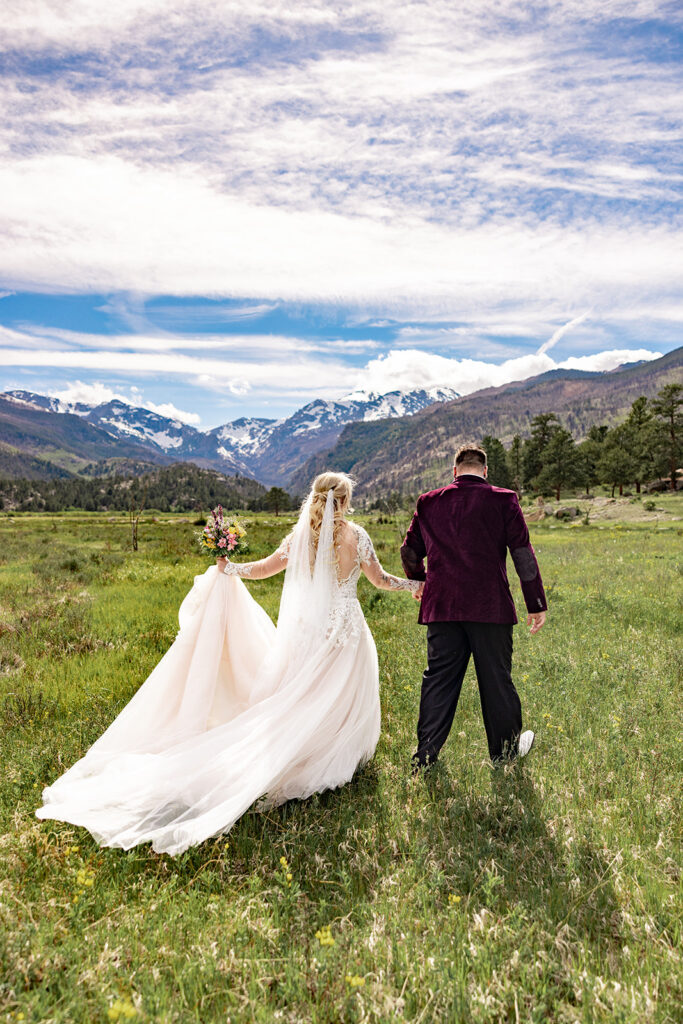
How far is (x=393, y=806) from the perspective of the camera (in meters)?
5.44

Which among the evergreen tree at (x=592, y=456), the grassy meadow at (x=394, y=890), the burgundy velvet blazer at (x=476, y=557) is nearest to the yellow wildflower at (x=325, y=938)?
the grassy meadow at (x=394, y=890)

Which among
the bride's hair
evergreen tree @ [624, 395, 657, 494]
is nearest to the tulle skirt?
the bride's hair

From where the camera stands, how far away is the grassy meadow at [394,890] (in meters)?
3.27

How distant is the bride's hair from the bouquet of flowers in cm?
124

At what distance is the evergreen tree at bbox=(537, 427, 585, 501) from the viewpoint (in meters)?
94.4

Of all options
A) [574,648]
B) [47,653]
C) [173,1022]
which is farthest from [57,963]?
[574,648]

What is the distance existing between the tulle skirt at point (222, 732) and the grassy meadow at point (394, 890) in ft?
0.82

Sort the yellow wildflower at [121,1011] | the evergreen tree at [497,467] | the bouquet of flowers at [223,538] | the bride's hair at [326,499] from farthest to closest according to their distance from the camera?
the evergreen tree at [497,467] < the bouquet of flowers at [223,538] < the bride's hair at [326,499] < the yellow wildflower at [121,1011]

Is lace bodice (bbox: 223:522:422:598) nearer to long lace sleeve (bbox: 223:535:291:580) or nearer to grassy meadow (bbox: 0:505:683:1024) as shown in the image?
long lace sleeve (bbox: 223:535:291:580)

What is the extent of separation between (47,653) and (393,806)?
307 inches

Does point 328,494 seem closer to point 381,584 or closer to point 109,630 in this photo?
point 381,584

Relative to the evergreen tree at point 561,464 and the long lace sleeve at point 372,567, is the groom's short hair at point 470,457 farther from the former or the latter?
the evergreen tree at point 561,464

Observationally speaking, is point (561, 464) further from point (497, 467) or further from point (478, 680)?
point (478, 680)

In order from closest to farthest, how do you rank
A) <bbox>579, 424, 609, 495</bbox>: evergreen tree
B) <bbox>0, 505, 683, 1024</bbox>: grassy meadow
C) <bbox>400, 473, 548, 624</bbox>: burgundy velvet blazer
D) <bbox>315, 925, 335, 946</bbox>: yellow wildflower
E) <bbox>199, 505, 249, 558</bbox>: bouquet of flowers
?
<bbox>0, 505, 683, 1024</bbox>: grassy meadow → <bbox>315, 925, 335, 946</bbox>: yellow wildflower → <bbox>400, 473, 548, 624</bbox>: burgundy velvet blazer → <bbox>199, 505, 249, 558</bbox>: bouquet of flowers → <bbox>579, 424, 609, 495</bbox>: evergreen tree
